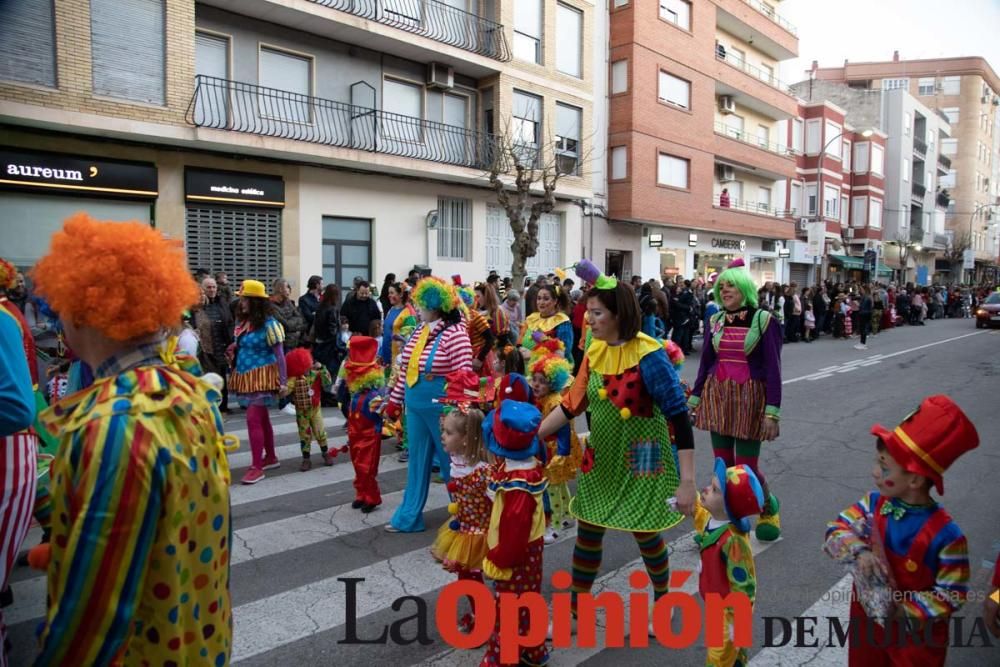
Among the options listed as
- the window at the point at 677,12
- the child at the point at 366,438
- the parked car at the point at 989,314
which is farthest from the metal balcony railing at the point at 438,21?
the parked car at the point at 989,314

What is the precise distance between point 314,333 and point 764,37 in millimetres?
29616

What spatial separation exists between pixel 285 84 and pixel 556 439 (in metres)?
14.3

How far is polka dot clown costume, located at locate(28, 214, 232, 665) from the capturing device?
5.48ft

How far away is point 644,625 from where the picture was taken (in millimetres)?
3873

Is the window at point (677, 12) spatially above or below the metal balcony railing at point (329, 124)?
above

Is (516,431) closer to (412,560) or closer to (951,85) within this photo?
(412,560)

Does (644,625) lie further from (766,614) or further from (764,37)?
(764,37)

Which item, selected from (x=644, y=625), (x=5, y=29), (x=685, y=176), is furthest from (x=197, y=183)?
(x=685, y=176)

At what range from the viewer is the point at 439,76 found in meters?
19.3

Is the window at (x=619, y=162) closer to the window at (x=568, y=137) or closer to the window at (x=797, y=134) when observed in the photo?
the window at (x=568, y=137)

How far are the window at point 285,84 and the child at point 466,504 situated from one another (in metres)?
14.0

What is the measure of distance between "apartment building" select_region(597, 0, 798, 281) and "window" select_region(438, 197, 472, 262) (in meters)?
6.80

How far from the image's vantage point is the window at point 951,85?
69438mm

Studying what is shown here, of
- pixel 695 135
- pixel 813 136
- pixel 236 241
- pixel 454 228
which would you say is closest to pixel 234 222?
pixel 236 241
